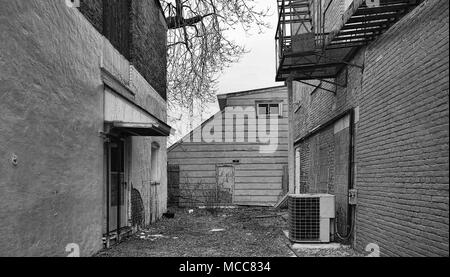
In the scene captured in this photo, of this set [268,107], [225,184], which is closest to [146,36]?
[225,184]

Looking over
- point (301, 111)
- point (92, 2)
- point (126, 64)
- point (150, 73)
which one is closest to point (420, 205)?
point (92, 2)

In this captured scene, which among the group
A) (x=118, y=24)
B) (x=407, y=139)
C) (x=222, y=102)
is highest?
(x=118, y=24)

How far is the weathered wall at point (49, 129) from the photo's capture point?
452 centimetres

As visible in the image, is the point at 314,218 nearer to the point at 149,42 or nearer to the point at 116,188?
the point at 116,188

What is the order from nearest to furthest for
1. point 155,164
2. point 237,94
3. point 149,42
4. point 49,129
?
point 49,129, point 149,42, point 155,164, point 237,94

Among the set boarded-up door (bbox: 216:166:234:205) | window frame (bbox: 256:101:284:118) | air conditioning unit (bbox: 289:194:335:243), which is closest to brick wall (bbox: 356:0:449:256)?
air conditioning unit (bbox: 289:194:335:243)

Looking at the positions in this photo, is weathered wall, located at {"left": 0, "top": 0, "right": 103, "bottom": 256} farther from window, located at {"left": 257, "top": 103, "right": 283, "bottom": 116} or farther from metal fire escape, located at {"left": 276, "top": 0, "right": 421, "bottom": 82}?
window, located at {"left": 257, "top": 103, "right": 283, "bottom": 116}

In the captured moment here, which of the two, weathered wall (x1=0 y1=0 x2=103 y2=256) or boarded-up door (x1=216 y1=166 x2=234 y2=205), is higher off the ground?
weathered wall (x1=0 y1=0 x2=103 y2=256)

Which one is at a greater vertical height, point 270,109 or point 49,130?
point 270,109

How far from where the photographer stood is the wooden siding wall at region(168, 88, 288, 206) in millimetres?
19109

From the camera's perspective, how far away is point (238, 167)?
19328 millimetres

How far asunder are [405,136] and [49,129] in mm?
4584

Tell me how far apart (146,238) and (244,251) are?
8.67 feet

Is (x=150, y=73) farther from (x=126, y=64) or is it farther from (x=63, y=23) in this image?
(x=63, y=23)
